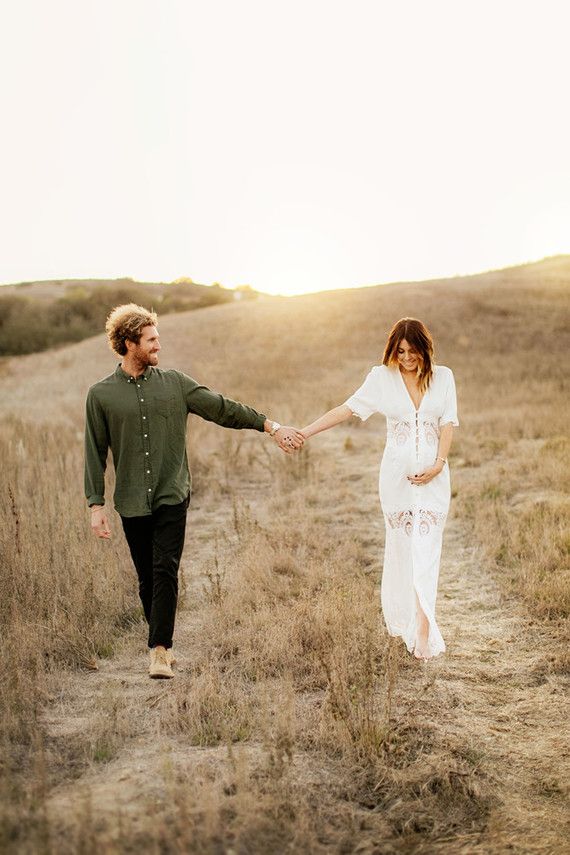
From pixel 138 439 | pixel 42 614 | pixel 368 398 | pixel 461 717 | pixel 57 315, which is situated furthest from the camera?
pixel 57 315

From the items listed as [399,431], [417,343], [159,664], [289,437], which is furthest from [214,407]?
[159,664]

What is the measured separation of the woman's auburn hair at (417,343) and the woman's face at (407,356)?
13mm

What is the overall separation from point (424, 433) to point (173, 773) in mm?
2713

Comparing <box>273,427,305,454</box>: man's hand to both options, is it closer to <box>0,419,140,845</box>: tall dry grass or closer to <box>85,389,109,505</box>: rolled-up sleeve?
<box>85,389,109,505</box>: rolled-up sleeve

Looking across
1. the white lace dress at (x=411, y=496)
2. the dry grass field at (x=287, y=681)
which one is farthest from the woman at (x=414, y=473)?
the dry grass field at (x=287, y=681)

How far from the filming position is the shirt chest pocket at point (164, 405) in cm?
480

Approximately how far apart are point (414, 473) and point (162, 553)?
1770 mm

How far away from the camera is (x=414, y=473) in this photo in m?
5.11

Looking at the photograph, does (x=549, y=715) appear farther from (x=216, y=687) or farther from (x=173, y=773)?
(x=173, y=773)

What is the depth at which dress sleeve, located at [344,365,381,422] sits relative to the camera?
5270 mm

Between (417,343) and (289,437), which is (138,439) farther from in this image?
(417,343)

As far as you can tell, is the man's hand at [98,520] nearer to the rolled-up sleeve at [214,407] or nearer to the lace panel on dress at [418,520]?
the rolled-up sleeve at [214,407]

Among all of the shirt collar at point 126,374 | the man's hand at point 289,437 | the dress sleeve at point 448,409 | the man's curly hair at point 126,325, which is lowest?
the man's hand at point 289,437

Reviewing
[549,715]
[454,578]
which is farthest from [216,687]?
[454,578]
